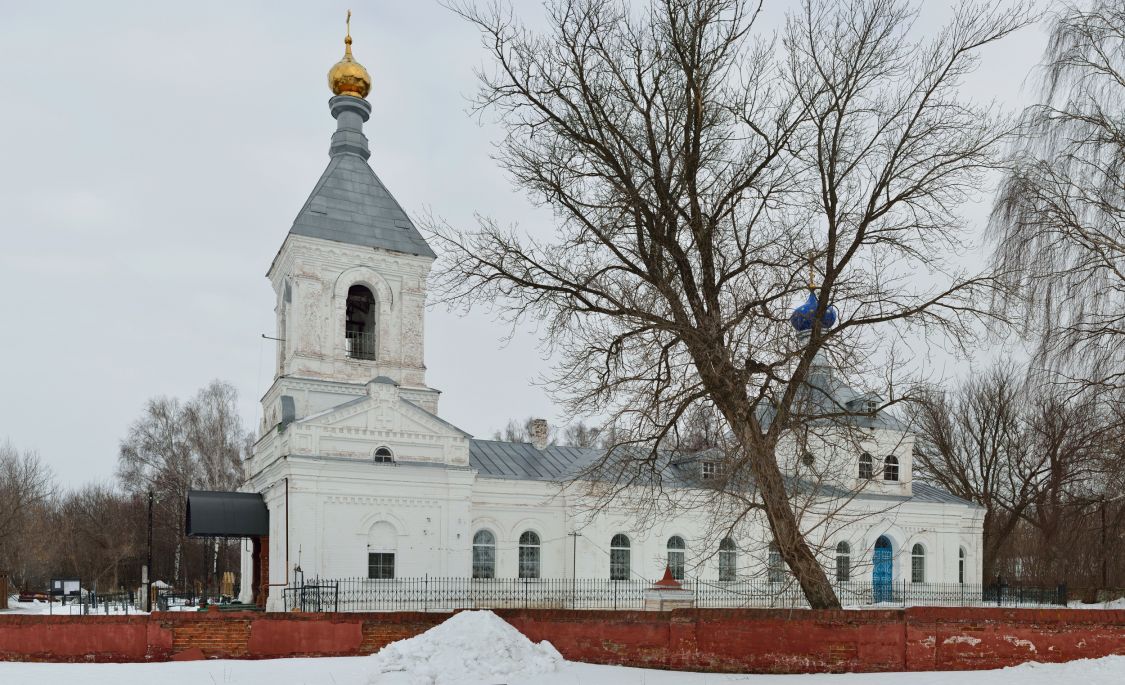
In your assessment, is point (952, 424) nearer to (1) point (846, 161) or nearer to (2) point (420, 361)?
(2) point (420, 361)

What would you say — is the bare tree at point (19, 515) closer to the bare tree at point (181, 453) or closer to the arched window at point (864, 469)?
the bare tree at point (181, 453)

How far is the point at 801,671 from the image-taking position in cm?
1212

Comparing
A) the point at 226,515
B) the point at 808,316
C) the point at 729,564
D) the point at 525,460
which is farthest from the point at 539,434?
the point at 808,316

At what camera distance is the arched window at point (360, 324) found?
27.5 meters

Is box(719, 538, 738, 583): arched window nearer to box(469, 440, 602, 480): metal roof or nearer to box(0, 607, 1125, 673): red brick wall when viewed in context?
box(469, 440, 602, 480): metal roof

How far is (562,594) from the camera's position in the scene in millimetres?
27359

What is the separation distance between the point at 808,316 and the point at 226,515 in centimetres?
1626

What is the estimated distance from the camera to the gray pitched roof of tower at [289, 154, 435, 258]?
2717cm

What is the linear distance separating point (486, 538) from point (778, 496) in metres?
16.2

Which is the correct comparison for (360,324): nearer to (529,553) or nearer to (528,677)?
(529,553)

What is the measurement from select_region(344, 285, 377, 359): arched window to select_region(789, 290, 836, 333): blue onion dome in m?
11.9

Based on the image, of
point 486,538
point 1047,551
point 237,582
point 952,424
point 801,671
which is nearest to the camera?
point 801,671

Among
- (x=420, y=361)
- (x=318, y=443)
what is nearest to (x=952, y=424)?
(x=420, y=361)

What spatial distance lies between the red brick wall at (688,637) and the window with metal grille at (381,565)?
1071 cm
